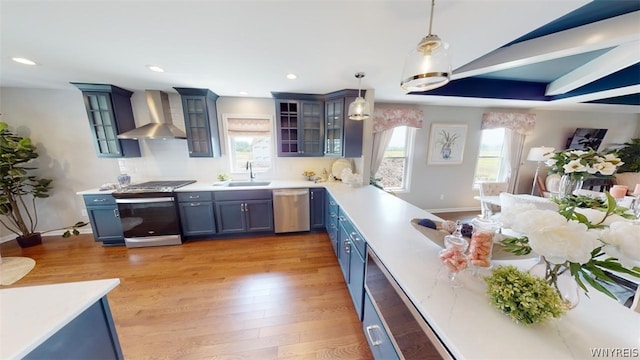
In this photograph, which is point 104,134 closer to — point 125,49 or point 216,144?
point 216,144

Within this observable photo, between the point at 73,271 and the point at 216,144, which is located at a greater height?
the point at 216,144

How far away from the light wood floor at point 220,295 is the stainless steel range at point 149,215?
15 centimetres

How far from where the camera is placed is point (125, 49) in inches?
65.7

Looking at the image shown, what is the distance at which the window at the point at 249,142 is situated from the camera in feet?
11.1

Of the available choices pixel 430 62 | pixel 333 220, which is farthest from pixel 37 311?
pixel 333 220

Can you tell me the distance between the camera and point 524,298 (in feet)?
2.23

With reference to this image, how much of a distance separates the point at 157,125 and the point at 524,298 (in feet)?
13.4

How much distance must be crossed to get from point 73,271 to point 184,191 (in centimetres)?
145

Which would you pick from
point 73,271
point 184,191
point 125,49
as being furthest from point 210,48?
point 73,271

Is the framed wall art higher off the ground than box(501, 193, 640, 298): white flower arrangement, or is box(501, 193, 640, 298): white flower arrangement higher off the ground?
the framed wall art

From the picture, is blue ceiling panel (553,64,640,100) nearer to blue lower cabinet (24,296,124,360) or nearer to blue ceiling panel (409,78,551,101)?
blue ceiling panel (409,78,551,101)

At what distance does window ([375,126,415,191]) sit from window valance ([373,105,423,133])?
0.21 meters

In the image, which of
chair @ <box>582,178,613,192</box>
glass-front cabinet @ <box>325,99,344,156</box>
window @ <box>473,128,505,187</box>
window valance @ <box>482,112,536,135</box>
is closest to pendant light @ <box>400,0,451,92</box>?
glass-front cabinet @ <box>325,99,344,156</box>
